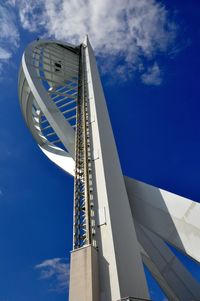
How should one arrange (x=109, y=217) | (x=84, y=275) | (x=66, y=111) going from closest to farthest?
(x=84, y=275) → (x=109, y=217) → (x=66, y=111)

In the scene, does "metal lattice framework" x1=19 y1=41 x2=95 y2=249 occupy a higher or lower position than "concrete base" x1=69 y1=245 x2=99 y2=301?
higher

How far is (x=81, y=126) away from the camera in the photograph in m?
7.59

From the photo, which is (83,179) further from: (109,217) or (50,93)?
(50,93)

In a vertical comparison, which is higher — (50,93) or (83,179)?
(50,93)

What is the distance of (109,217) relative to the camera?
17.2 ft

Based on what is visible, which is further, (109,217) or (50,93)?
(50,93)

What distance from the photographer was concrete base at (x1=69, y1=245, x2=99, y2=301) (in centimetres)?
423

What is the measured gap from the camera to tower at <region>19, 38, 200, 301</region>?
4.55m

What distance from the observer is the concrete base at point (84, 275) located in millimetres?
4230

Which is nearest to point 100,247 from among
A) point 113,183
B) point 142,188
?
point 113,183

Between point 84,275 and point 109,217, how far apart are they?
3.95ft

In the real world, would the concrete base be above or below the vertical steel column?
below

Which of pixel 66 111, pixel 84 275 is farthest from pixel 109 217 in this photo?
pixel 66 111

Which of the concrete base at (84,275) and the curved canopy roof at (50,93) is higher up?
the curved canopy roof at (50,93)
